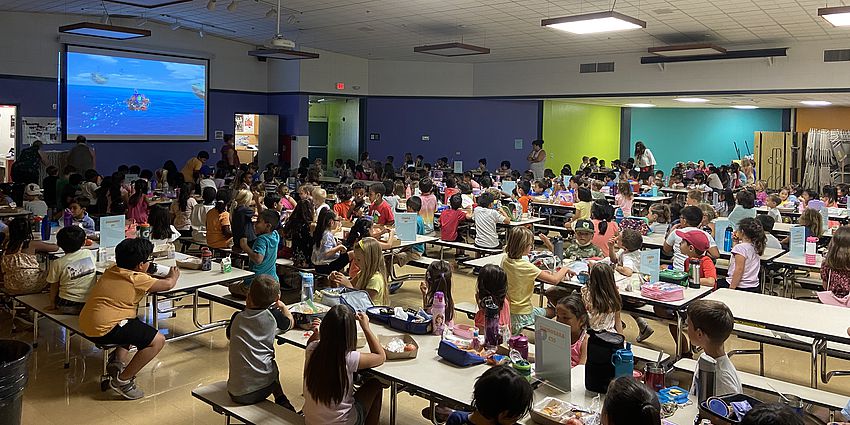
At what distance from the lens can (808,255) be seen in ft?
22.8

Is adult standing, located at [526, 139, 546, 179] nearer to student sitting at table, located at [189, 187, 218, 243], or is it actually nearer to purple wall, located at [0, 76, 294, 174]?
purple wall, located at [0, 76, 294, 174]

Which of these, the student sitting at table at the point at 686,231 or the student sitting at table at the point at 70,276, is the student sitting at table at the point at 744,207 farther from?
the student sitting at table at the point at 70,276

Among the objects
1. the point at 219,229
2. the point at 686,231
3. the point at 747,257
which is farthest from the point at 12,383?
the point at 747,257

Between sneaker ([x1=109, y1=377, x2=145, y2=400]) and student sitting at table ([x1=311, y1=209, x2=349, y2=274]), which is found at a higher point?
student sitting at table ([x1=311, y1=209, x2=349, y2=274])

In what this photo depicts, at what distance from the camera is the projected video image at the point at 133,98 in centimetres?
1432

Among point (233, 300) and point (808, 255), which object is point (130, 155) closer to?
point (233, 300)

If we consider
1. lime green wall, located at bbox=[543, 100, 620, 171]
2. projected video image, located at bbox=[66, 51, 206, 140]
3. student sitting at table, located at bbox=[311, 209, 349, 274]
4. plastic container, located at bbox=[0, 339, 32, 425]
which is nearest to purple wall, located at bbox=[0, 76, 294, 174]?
projected video image, located at bbox=[66, 51, 206, 140]

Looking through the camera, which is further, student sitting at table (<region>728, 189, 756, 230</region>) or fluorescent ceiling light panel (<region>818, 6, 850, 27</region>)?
student sitting at table (<region>728, 189, 756, 230</region>)

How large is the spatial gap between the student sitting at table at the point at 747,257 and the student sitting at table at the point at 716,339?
304 cm

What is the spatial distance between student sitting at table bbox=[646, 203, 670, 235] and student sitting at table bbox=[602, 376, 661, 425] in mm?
6082

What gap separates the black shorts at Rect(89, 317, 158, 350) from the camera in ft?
16.0

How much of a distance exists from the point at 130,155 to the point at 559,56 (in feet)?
32.3

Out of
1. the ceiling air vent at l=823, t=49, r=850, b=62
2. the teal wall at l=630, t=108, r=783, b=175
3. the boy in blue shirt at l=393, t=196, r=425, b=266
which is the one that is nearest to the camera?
the boy in blue shirt at l=393, t=196, r=425, b=266

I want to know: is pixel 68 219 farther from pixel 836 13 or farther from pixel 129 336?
pixel 836 13
